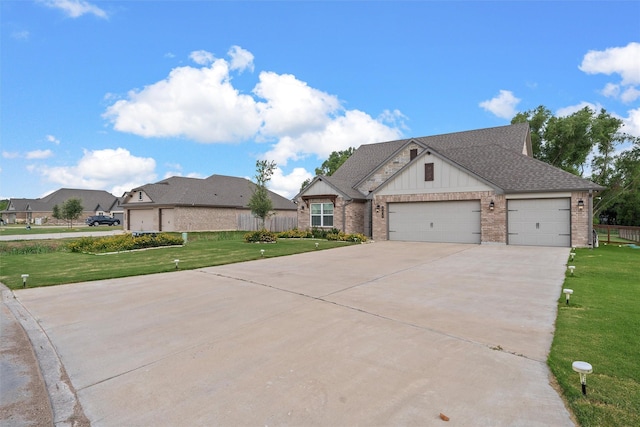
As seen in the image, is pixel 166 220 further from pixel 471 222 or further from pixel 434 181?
pixel 471 222

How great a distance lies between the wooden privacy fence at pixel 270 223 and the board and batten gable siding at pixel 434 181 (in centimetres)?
1239

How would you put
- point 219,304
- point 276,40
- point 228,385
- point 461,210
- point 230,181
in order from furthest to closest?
point 230,181
point 461,210
point 276,40
point 219,304
point 228,385

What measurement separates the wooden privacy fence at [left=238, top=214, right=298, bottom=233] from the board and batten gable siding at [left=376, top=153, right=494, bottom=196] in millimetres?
12389

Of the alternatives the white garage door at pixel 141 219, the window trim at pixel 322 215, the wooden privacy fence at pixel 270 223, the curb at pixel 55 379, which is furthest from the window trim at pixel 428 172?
the white garage door at pixel 141 219

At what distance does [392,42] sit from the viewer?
1588 centimetres

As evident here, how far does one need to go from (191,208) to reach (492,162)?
84.2ft

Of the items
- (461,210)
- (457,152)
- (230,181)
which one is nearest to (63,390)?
(461,210)

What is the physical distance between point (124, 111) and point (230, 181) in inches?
859

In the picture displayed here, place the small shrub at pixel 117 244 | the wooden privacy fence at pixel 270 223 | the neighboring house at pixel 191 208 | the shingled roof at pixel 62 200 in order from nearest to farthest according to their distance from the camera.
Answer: the small shrub at pixel 117 244 < the neighboring house at pixel 191 208 < the wooden privacy fence at pixel 270 223 < the shingled roof at pixel 62 200

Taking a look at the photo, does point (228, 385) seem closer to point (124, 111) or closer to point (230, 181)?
point (124, 111)

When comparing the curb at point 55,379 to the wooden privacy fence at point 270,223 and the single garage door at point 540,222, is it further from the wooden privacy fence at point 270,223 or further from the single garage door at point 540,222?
the wooden privacy fence at point 270,223

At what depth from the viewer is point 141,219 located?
33.7m

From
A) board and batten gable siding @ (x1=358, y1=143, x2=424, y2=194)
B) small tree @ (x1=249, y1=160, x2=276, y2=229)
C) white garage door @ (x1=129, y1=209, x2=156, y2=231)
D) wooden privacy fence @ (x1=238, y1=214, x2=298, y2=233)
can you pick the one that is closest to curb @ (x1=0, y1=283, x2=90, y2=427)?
small tree @ (x1=249, y1=160, x2=276, y2=229)

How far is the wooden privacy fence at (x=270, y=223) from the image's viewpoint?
31.6m
